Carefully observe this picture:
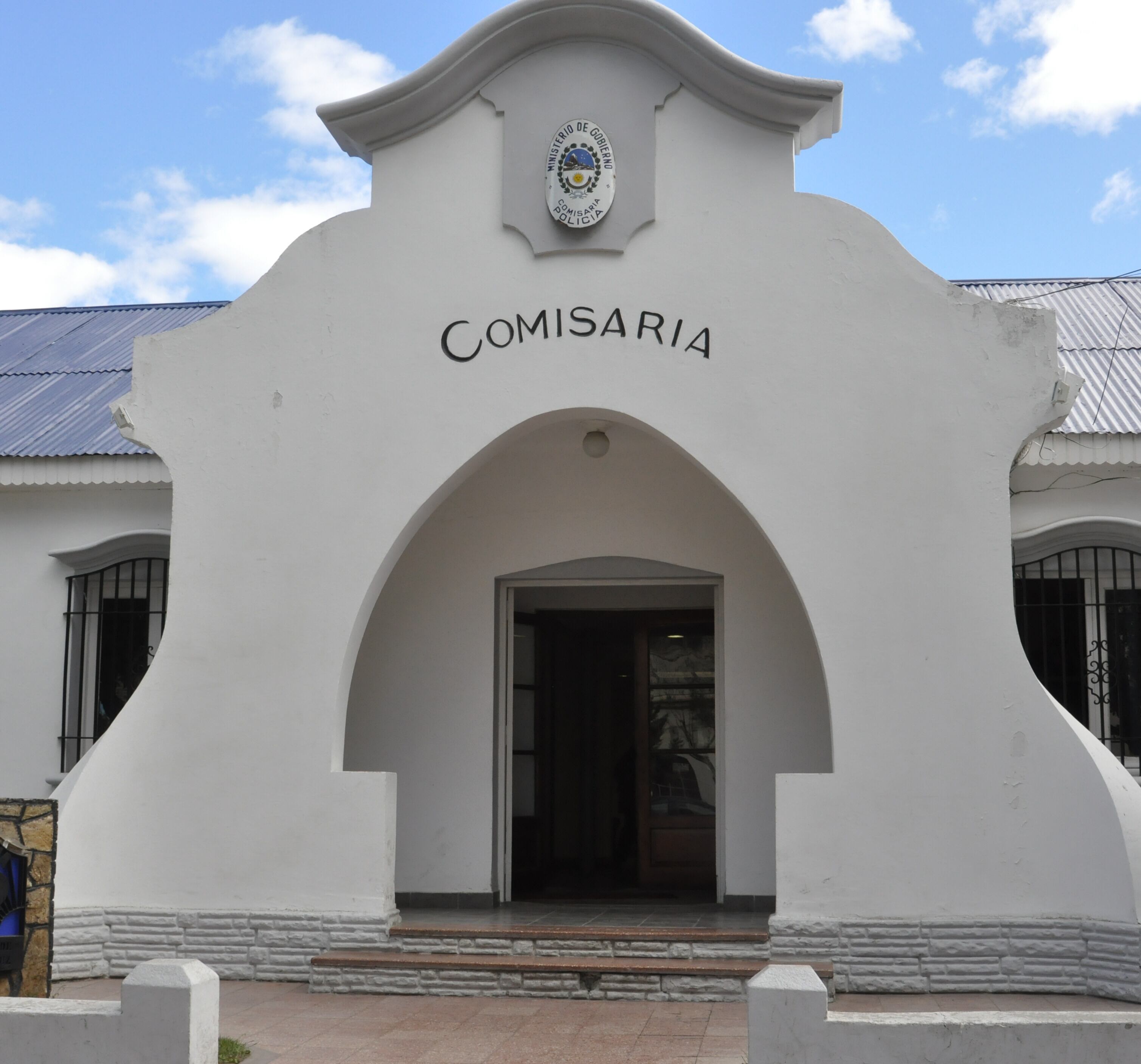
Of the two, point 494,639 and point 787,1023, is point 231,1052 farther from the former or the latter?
point 494,639

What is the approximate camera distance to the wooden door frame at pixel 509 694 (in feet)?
31.1

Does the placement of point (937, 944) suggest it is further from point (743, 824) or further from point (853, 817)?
point (743, 824)

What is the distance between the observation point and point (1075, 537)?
9133 millimetres

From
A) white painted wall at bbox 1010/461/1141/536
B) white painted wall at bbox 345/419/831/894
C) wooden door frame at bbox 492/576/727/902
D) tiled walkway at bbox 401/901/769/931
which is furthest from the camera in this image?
wooden door frame at bbox 492/576/727/902

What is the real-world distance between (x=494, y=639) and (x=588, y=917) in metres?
2.13

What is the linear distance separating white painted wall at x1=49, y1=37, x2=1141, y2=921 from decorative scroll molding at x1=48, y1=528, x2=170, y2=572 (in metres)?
1.45

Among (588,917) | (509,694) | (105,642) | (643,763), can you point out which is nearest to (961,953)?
(588,917)

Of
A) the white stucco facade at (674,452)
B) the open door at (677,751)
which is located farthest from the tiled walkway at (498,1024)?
the open door at (677,751)

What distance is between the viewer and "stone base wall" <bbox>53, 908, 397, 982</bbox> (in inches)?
321

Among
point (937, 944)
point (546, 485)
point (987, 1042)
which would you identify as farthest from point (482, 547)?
point (987, 1042)

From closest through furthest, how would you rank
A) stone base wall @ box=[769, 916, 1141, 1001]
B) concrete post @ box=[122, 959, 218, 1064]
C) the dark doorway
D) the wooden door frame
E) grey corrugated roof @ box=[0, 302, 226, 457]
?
concrete post @ box=[122, 959, 218, 1064], stone base wall @ box=[769, 916, 1141, 1001], the wooden door frame, grey corrugated roof @ box=[0, 302, 226, 457], the dark doorway

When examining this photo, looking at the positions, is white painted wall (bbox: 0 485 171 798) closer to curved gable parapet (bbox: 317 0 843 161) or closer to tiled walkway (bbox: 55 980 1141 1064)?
tiled walkway (bbox: 55 980 1141 1064)

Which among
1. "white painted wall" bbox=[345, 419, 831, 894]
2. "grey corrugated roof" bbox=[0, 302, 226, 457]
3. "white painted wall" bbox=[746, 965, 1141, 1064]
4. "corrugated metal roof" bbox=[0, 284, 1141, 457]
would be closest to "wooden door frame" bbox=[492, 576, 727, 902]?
"white painted wall" bbox=[345, 419, 831, 894]

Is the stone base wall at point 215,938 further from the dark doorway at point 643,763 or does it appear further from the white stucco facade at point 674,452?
the dark doorway at point 643,763
